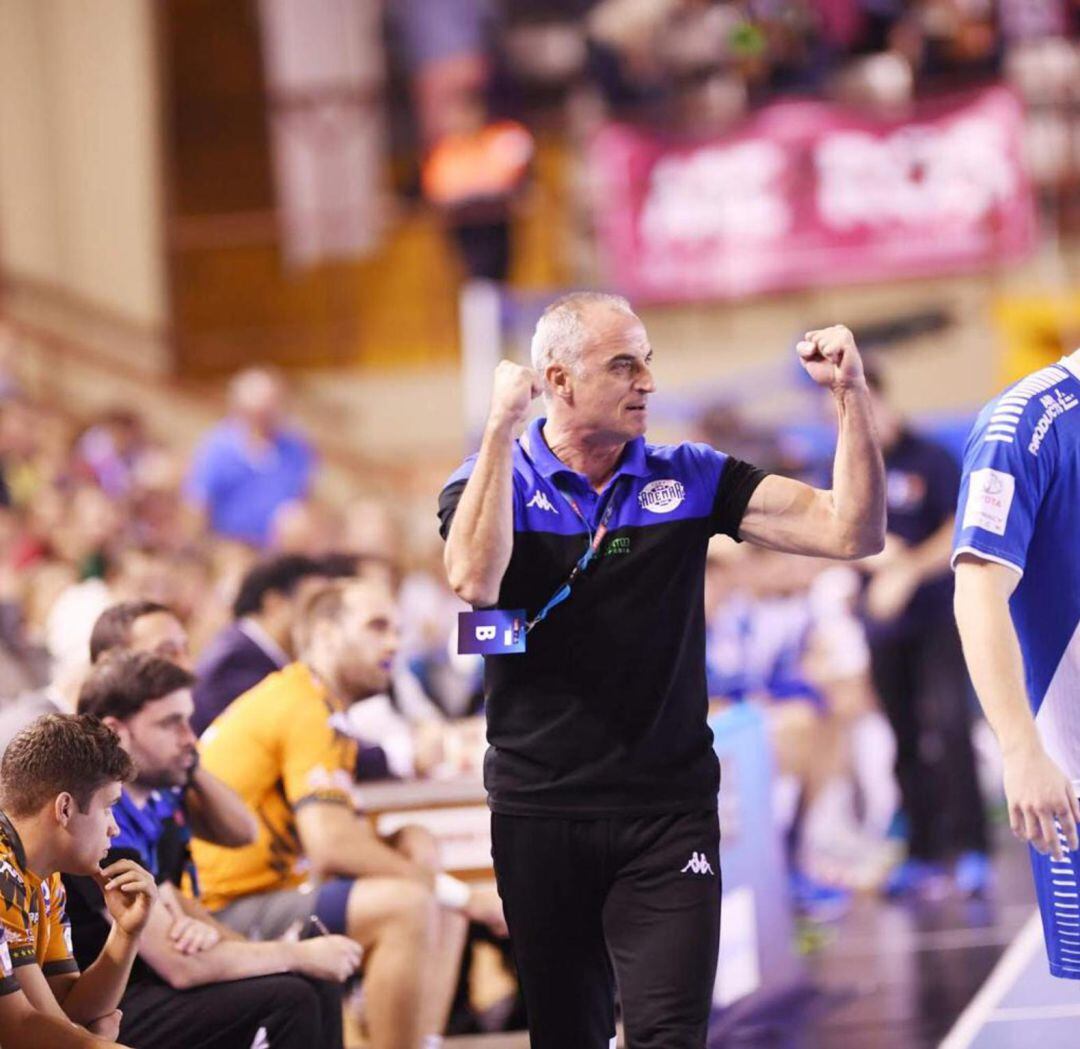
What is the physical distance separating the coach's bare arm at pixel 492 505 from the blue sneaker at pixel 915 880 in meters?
5.25

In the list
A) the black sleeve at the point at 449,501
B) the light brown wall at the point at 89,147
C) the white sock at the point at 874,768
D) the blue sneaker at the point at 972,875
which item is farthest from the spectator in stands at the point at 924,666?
the light brown wall at the point at 89,147

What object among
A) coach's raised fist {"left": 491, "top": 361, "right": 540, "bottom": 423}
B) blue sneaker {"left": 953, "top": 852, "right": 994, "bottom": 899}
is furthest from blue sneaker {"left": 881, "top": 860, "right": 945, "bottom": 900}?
coach's raised fist {"left": 491, "top": 361, "right": 540, "bottom": 423}

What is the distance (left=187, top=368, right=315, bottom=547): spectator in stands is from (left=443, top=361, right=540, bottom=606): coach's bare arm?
27.6 feet

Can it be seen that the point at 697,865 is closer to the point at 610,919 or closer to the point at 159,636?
the point at 610,919

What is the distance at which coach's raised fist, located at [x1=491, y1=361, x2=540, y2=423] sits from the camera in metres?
3.93

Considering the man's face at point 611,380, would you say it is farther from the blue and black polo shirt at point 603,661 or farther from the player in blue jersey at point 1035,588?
the player in blue jersey at point 1035,588

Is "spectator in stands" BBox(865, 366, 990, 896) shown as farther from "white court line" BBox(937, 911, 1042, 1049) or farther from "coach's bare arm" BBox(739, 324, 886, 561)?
"coach's bare arm" BBox(739, 324, 886, 561)

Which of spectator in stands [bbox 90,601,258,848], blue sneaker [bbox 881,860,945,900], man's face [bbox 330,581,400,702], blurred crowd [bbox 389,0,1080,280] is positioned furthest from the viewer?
blurred crowd [bbox 389,0,1080,280]

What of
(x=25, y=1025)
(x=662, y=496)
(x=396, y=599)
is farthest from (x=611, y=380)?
(x=396, y=599)

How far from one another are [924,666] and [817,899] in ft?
3.66

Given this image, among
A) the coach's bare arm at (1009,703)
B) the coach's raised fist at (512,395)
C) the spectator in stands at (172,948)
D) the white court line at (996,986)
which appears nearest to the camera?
the coach's bare arm at (1009,703)

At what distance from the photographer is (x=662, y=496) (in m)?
4.25

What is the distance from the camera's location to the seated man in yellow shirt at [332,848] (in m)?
5.55

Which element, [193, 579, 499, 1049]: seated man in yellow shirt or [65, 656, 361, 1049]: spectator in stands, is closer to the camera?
[65, 656, 361, 1049]: spectator in stands
